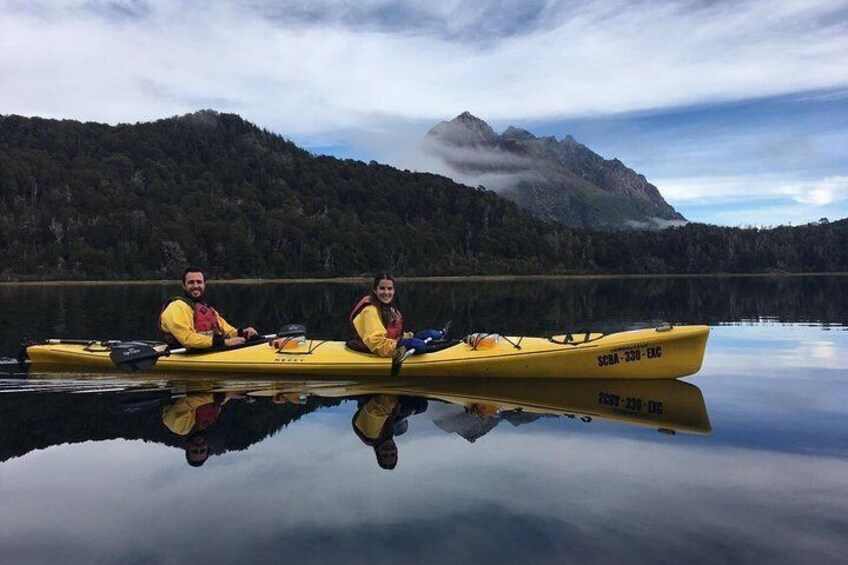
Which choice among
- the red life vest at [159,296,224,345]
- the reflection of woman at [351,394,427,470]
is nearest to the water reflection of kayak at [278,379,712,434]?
the reflection of woman at [351,394,427,470]

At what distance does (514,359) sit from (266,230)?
141 meters

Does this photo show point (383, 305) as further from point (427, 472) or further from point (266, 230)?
point (266, 230)

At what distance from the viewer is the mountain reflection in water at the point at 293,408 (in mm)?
9406

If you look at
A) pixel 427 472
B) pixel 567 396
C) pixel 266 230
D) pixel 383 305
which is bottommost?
pixel 427 472

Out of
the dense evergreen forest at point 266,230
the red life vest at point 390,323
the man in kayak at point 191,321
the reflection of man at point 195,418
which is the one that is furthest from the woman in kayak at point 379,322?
the dense evergreen forest at point 266,230

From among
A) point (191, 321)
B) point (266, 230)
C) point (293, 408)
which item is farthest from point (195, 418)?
point (266, 230)

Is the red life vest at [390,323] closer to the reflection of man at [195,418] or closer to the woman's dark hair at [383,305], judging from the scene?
the woman's dark hair at [383,305]

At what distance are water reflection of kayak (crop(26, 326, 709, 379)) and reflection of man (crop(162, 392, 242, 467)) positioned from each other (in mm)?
1545

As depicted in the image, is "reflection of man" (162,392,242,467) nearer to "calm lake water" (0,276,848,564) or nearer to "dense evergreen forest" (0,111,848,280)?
"calm lake water" (0,276,848,564)

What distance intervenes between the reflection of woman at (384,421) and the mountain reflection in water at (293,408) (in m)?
0.02

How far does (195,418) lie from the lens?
34.0ft

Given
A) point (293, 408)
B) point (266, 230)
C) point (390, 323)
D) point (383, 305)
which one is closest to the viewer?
point (293, 408)

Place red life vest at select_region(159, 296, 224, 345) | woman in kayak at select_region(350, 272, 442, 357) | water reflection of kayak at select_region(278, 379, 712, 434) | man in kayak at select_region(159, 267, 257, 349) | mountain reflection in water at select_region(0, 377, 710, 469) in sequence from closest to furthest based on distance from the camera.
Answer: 1. mountain reflection in water at select_region(0, 377, 710, 469)
2. water reflection of kayak at select_region(278, 379, 712, 434)
3. woman in kayak at select_region(350, 272, 442, 357)
4. man in kayak at select_region(159, 267, 257, 349)
5. red life vest at select_region(159, 296, 224, 345)

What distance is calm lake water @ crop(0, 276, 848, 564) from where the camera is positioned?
5906 mm
